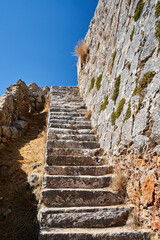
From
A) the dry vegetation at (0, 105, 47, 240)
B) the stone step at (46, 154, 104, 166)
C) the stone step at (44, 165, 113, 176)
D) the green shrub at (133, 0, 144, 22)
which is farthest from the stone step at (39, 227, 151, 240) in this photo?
the green shrub at (133, 0, 144, 22)

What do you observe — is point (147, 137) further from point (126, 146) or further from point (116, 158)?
point (116, 158)

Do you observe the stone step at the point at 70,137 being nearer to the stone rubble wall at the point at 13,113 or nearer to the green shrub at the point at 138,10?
the stone rubble wall at the point at 13,113

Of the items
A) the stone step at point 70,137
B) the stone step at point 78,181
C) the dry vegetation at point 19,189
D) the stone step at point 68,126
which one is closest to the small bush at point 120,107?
the stone step at point 78,181

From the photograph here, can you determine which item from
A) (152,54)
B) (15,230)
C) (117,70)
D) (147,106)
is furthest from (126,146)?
(15,230)

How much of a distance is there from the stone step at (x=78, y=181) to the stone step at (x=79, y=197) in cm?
17

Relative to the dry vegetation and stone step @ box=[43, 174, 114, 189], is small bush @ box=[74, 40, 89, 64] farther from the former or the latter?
stone step @ box=[43, 174, 114, 189]

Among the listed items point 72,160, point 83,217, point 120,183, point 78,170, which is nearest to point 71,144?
point 72,160

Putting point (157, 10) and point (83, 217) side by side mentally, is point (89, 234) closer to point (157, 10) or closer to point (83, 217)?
point (83, 217)

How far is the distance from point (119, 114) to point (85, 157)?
39.2 inches

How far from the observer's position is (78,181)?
271 cm

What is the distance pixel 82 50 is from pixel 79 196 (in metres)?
5.57

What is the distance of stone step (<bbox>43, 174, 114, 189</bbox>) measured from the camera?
2656 millimetres

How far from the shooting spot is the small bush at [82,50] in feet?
21.5

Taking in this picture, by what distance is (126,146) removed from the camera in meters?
2.44
